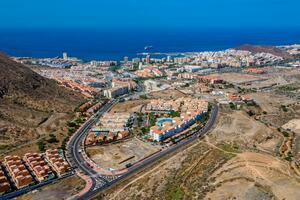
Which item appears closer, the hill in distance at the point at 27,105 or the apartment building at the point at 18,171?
the apartment building at the point at 18,171

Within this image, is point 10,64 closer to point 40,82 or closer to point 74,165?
point 40,82

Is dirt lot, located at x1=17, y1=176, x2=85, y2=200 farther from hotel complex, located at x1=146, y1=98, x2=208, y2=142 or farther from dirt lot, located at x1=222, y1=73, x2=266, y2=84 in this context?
dirt lot, located at x1=222, y1=73, x2=266, y2=84

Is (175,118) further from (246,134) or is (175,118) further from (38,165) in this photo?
(38,165)

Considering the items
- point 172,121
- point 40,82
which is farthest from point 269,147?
point 40,82

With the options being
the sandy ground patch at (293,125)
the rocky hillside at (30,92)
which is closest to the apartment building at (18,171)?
the rocky hillside at (30,92)

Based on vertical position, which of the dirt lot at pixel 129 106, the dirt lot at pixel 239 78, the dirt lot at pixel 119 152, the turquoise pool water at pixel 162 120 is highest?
the dirt lot at pixel 239 78

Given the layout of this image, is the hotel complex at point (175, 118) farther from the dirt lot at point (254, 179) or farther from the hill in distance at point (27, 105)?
the hill in distance at point (27, 105)

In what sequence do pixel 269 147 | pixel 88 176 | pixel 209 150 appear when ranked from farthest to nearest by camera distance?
pixel 269 147, pixel 209 150, pixel 88 176

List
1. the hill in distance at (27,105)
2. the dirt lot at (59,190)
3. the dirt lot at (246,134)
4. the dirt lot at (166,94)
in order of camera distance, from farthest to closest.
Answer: the dirt lot at (166,94)
the hill in distance at (27,105)
the dirt lot at (246,134)
the dirt lot at (59,190)
